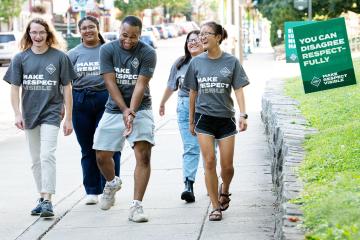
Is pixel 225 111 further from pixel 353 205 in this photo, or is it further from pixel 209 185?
pixel 353 205

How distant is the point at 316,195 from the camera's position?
638cm

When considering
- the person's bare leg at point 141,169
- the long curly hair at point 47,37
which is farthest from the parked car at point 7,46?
the person's bare leg at point 141,169

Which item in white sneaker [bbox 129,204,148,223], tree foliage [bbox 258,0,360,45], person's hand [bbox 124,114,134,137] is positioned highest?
person's hand [bbox 124,114,134,137]

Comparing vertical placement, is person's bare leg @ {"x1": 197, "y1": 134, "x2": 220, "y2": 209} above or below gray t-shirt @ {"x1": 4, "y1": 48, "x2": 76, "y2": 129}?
below

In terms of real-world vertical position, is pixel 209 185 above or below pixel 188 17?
above

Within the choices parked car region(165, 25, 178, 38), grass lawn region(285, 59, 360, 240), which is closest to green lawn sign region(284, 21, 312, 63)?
grass lawn region(285, 59, 360, 240)

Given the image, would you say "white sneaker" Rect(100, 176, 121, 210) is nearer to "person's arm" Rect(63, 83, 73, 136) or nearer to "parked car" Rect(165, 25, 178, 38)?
"person's arm" Rect(63, 83, 73, 136)

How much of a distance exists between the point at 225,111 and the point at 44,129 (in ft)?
5.42

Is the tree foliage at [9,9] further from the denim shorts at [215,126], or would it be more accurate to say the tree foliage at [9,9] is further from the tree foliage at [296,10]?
the denim shorts at [215,126]

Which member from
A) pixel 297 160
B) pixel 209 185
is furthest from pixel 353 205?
pixel 209 185

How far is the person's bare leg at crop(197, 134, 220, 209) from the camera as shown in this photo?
28.7 ft

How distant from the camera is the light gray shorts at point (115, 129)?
896 cm

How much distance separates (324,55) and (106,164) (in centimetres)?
545

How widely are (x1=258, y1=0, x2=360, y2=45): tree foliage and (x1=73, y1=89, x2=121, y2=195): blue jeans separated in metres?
31.6
